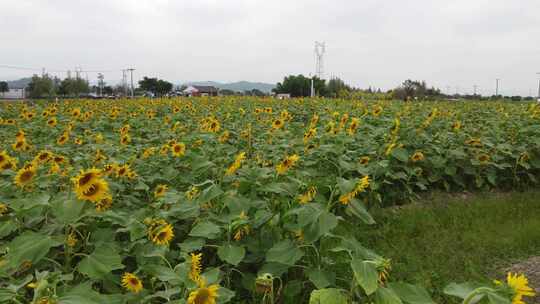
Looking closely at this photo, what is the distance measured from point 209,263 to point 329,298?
36.7 inches

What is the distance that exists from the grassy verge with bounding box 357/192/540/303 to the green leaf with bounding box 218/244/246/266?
113cm

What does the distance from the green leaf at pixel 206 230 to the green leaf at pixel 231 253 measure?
0.23 feet

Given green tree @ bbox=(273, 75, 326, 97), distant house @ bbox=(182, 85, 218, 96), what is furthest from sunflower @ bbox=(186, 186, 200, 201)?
green tree @ bbox=(273, 75, 326, 97)

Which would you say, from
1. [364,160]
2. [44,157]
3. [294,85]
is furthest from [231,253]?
[294,85]

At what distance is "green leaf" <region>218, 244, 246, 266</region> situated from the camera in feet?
5.71

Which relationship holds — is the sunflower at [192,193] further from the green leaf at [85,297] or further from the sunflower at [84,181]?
the green leaf at [85,297]

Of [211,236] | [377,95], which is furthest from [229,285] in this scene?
[377,95]

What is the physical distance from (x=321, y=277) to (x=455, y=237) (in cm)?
182

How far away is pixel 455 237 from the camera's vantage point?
3.18 m

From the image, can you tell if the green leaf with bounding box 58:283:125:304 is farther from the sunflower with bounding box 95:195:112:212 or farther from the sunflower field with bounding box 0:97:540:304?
the sunflower with bounding box 95:195:112:212

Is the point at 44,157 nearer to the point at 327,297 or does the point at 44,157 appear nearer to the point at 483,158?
the point at 327,297

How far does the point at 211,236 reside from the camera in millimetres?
1789

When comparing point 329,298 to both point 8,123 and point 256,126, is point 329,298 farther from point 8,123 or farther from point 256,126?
point 8,123

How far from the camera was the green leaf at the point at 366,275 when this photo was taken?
129 centimetres
